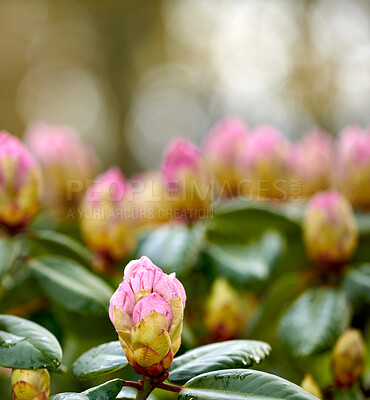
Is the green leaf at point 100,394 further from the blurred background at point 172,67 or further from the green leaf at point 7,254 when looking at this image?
the blurred background at point 172,67

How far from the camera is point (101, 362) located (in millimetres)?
449

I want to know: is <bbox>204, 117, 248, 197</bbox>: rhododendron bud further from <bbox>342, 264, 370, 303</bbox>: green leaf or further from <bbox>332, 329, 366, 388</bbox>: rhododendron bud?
<bbox>332, 329, 366, 388</bbox>: rhododendron bud

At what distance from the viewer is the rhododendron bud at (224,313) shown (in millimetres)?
753

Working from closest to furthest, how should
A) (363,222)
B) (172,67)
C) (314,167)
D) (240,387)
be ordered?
(240,387) < (363,222) < (314,167) < (172,67)

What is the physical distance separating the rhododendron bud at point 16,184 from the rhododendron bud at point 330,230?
16.8 inches

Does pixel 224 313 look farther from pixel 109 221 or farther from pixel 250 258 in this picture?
pixel 109 221

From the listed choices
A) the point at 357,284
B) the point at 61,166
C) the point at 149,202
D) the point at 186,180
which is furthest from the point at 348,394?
the point at 61,166

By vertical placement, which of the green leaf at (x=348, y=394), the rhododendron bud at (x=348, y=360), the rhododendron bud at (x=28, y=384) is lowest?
the green leaf at (x=348, y=394)

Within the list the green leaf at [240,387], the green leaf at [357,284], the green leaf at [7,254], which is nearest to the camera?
the green leaf at [240,387]

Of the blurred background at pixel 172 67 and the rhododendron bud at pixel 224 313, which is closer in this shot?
the rhododendron bud at pixel 224 313

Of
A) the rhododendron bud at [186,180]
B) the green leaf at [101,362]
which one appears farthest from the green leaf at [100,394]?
the rhododendron bud at [186,180]

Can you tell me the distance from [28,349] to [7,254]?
0.23 metres

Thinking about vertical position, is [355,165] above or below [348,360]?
above

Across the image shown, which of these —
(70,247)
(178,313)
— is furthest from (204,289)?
(178,313)
